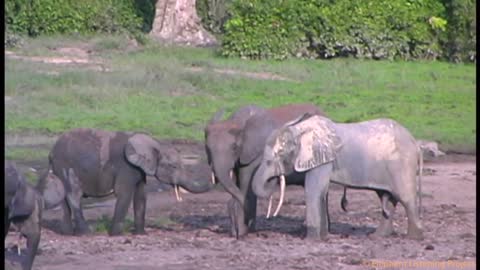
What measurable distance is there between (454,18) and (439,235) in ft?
57.3

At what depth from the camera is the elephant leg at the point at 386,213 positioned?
1288 centimetres

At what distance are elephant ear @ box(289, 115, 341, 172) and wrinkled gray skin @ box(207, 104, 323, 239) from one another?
0.95 ft

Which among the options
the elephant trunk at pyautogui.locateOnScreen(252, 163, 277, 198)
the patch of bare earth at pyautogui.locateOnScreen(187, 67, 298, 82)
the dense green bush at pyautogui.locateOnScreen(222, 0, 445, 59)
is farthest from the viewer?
the dense green bush at pyautogui.locateOnScreen(222, 0, 445, 59)

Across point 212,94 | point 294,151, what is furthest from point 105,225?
point 212,94

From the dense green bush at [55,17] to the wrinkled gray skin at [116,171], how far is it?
1951 centimetres

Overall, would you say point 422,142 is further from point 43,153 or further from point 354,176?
point 354,176

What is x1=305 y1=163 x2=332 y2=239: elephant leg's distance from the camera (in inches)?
489

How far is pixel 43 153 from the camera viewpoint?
58.8 ft

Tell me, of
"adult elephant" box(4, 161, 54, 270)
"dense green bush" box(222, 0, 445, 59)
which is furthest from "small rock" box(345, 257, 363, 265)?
"dense green bush" box(222, 0, 445, 59)

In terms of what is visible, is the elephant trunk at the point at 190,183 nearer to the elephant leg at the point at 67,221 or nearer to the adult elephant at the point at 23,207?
the elephant leg at the point at 67,221

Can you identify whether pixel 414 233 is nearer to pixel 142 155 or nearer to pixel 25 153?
pixel 142 155

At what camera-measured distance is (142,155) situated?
42.5 feet

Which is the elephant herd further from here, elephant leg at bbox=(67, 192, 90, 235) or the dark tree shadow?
the dark tree shadow

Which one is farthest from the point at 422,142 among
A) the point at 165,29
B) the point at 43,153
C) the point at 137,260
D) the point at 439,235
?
the point at 165,29
